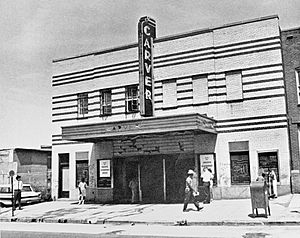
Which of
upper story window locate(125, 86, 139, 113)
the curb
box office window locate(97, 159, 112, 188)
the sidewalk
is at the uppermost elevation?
upper story window locate(125, 86, 139, 113)

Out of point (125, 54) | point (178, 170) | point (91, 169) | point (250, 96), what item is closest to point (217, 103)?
point (250, 96)

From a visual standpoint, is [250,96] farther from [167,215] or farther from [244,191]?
[167,215]

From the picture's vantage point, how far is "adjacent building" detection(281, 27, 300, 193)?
23266 millimetres

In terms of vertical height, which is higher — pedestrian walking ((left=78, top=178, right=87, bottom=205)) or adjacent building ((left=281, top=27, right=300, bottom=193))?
adjacent building ((left=281, top=27, right=300, bottom=193))

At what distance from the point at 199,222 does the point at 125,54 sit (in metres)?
14.0

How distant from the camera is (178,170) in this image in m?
24.4

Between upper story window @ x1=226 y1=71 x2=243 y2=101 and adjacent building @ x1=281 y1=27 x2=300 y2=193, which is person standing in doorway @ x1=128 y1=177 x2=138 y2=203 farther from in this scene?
adjacent building @ x1=281 y1=27 x2=300 y2=193

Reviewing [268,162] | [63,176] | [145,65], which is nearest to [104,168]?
[63,176]

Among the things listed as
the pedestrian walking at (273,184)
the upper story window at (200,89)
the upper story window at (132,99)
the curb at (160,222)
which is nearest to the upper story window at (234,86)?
the upper story window at (200,89)

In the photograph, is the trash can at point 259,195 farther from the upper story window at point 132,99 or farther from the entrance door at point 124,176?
the upper story window at point 132,99

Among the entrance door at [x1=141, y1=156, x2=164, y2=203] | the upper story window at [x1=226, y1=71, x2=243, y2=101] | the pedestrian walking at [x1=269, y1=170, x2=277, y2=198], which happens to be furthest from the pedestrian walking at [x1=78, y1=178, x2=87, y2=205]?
the pedestrian walking at [x1=269, y1=170, x2=277, y2=198]

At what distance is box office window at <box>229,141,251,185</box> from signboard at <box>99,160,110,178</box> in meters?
7.74

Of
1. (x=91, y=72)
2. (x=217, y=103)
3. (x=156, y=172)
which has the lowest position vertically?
(x=156, y=172)

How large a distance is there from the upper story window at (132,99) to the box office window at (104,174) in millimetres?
3540
